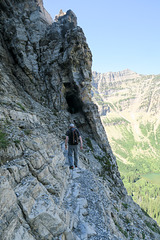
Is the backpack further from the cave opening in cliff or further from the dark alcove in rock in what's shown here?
the cave opening in cliff

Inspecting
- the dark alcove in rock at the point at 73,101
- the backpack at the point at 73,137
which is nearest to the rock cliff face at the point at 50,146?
the dark alcove in rock at the point at 73,101

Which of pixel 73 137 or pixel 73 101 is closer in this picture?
pixel 73 137

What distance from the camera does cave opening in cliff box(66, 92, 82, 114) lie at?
112ft

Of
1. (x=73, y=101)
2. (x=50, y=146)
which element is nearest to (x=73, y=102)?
(x=73, y=101)

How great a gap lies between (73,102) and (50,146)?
24.2 metres

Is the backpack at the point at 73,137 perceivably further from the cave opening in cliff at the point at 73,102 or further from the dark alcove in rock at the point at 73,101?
the cave opening in cliff at the point at 73,102

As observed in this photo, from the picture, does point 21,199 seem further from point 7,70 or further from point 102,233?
point 7,70

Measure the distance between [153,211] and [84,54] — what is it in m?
110

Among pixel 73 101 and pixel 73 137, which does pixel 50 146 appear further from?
pixel 73 101

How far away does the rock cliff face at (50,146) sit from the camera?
616cm

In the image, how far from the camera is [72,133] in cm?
1311

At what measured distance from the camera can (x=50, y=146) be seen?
13359 millimetres

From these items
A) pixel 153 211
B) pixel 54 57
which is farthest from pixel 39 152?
pixel 153 211

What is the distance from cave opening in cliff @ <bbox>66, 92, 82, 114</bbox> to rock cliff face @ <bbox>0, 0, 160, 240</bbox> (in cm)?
26
